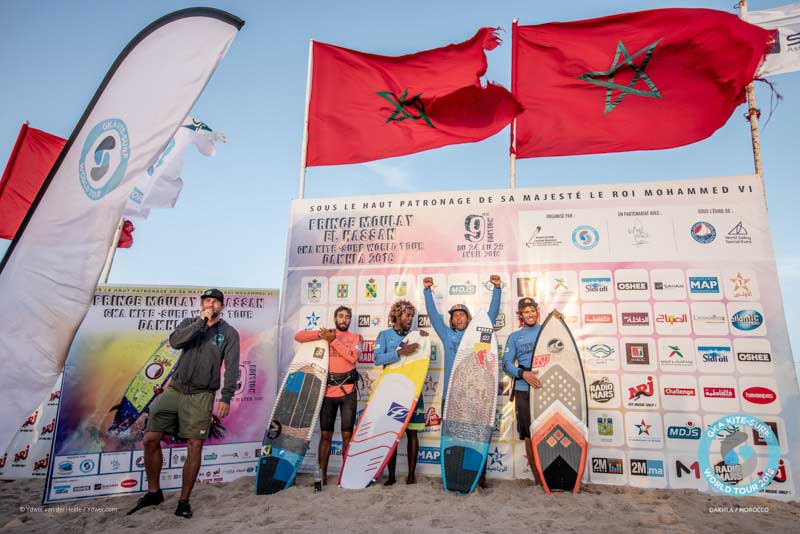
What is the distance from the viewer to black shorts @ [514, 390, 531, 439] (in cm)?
489

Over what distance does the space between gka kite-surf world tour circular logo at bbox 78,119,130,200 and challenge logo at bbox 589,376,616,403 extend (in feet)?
16.1

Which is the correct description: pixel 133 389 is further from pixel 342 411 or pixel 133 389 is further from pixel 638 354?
pixel 638 354

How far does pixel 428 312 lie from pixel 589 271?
6.48 ft

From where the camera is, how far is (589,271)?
546 centimetres

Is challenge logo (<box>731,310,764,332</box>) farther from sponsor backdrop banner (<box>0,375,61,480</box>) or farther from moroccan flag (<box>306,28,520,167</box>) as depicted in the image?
sponsor backdrop banner (<box>0,375,61,480</box>)

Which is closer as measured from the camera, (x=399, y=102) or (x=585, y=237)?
(x=585, y=237)

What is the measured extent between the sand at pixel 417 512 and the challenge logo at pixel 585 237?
2.68 meters

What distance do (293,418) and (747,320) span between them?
512 centimetres

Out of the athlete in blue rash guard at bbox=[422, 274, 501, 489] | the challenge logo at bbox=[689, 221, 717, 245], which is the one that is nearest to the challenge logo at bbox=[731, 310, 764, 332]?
the challenge logo at bbox=[689, 221, 717, 245]

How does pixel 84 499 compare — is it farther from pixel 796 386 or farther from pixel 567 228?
pixel 796 386

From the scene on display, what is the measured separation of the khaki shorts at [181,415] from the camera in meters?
3.98

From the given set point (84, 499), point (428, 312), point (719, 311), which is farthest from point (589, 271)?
point (84, 499)

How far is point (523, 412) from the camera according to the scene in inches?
195

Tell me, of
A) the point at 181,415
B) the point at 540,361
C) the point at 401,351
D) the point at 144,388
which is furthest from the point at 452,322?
the point at 144,388
